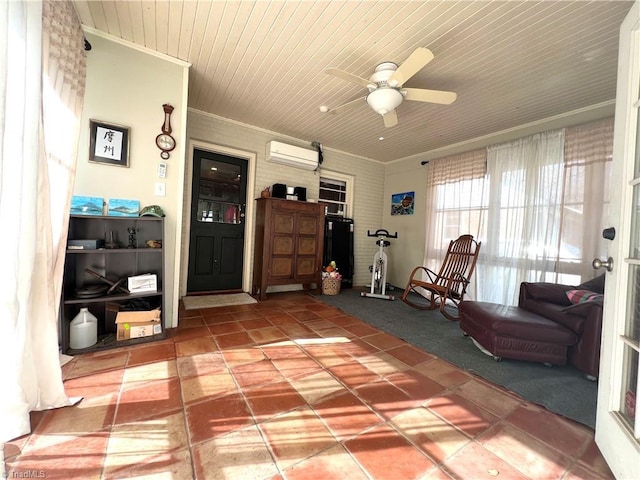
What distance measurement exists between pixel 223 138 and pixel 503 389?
13.3 ft

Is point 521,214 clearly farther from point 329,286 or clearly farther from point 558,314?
point 329,286

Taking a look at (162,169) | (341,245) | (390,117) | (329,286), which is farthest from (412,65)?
(341,245)

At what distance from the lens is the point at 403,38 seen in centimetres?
187

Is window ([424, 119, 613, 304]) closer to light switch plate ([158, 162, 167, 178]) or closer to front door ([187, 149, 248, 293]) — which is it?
front door ([187, 149, 248, 293])

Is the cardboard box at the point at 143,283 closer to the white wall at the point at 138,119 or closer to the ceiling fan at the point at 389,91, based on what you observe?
the white wall at the point at 138,119

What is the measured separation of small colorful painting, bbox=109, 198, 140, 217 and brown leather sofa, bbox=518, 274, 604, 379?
143 inches

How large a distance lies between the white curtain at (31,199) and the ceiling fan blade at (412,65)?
6.28ft

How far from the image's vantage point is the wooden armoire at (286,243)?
11.2 ft

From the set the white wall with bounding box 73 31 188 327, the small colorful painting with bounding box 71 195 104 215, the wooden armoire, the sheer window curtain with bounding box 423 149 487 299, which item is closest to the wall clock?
the white wall with bounding box 73 31 188 327

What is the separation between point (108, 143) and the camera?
2012mm

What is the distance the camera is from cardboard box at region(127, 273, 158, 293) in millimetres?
2023

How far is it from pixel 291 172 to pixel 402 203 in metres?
2.22

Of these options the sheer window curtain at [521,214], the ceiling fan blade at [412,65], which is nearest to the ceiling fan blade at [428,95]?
the ceiling fan blade at [412,65]

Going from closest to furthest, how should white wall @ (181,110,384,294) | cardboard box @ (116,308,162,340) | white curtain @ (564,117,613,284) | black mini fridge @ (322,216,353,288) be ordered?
cardboard box @ (116,308,162,340) → white curtain @ (564,117,613,284) → white wall @ (181,110,384,294) → black mini fridge @ (322,216,353,288)
